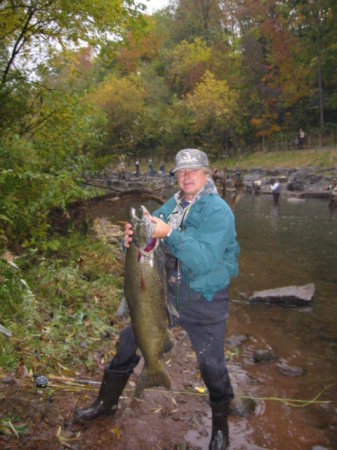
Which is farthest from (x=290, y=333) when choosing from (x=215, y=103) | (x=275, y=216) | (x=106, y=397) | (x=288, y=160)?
(x=215, y=103)

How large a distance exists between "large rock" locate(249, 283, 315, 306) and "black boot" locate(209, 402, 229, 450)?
5.44 meters

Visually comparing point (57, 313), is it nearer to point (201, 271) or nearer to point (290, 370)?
point (201, 271)

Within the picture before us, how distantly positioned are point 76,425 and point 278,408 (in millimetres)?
2539

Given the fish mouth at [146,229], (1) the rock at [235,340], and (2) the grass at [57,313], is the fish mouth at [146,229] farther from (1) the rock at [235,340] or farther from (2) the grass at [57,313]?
(1) the rock at [235,340]

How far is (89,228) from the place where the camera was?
994 centimetres

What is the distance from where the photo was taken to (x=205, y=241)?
3287 millimetres

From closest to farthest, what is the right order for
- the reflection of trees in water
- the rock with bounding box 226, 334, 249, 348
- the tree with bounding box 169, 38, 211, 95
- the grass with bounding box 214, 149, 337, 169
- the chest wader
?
1. the chest wader
2. the rock with bounding box 226, 334, 249, 348
3. the reflection of trees in water
4. the grass with bounding box 214, 149, 337, 169
5. the tree with bounding box 169, 38, 211, 95

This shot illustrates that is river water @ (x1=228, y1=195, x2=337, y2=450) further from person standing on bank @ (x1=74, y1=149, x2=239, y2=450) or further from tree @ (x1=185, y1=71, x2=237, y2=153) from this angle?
tree @ (x1=185, y1=71, x2=237, y2=153)

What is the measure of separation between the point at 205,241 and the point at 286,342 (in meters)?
4.66

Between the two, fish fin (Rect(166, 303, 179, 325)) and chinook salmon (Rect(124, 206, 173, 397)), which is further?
fish fin (Rect(166, 303, 179, 325))

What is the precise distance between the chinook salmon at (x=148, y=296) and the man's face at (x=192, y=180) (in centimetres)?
65

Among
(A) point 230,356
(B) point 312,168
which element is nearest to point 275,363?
(A) point 230,356

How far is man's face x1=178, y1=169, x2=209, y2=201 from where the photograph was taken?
3668 mm

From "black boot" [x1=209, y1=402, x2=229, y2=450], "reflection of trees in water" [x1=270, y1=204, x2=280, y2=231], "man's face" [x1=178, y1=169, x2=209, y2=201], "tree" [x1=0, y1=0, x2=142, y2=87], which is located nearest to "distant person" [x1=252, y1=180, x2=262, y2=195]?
"reflection of trees in water" [x1=270, y1=204, x2=280, y2=231]
